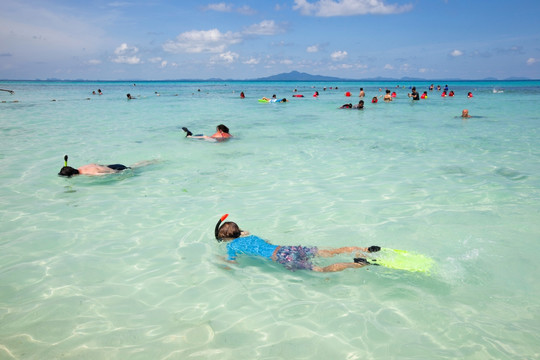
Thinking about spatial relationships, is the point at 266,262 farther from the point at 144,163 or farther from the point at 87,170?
the point at 144,163

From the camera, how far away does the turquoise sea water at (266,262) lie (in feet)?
11.5

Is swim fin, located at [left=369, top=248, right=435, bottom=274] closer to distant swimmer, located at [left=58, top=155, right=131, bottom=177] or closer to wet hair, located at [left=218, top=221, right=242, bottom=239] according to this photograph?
wet hair, located at [left=218, top=221, right=242, bottom=239]

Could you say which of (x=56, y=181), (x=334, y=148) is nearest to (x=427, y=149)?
(x=334, y=148)

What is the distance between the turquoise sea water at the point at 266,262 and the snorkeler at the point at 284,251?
0.47ft

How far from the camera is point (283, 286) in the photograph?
443 cm

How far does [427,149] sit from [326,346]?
10.3 metres

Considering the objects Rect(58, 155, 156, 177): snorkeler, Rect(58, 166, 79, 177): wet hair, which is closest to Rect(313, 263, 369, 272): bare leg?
Rect(58, 155, 156, 177): snorkeler

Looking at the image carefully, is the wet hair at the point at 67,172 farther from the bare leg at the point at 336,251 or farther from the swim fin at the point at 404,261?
the swim fin at the point at 404,261

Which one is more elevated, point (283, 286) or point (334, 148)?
point (334, 148)

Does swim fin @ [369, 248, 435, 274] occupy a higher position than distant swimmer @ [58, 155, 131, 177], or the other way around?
distant swimmer @ [58, 155, 131, 177]

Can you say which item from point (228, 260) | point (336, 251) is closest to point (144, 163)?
point (228, 260)

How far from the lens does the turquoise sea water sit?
3.50m

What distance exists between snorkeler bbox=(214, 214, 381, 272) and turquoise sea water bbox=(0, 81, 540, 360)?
0.47 ft

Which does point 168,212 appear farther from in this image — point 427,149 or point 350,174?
point 427,149
